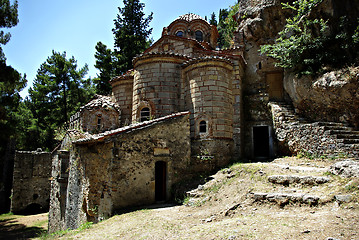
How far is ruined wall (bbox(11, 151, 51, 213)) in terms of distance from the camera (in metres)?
19.9

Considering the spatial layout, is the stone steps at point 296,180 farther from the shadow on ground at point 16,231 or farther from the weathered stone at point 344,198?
the shadow on ground at point 16,231

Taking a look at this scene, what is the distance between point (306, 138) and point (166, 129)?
6.08 meters

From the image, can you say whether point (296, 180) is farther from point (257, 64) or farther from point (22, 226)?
point (22, 226)

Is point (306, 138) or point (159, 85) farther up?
point (159, 85)

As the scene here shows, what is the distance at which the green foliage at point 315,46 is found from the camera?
11086mm

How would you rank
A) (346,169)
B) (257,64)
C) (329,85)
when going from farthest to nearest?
(257,64), (329,85), (346,169)

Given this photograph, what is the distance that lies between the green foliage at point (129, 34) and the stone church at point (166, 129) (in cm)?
1057

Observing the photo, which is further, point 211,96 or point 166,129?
point 211,96

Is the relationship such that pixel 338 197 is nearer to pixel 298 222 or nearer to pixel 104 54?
pixel 298 222

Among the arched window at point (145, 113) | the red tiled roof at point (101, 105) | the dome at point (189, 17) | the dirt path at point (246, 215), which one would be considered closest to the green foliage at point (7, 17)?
the red tiled roof at point (101, 105)

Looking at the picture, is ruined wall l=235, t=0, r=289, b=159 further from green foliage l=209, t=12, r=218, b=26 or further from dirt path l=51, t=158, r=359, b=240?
green foliage l=209, t=12, r=218, b=26

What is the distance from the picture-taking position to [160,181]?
10883mm

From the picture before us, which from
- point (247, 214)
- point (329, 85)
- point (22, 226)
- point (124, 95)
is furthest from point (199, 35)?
point (22, 226)

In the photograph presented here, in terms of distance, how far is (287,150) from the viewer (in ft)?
39.4
